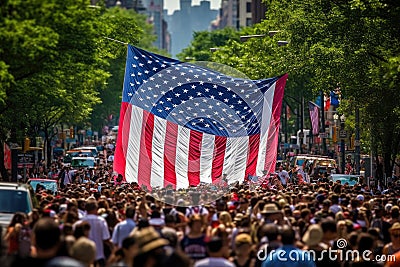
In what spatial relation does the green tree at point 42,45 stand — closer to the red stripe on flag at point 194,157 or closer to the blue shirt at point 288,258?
the red stripe on flag at point 194,157

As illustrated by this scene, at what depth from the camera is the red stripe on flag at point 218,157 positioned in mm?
25688

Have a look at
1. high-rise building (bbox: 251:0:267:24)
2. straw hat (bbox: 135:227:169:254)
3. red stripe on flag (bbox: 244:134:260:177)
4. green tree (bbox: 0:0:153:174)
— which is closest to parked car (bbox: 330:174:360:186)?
green tree (bbox: 0:0:153:174)

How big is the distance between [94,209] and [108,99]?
74.2 meters

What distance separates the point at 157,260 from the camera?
350 inches

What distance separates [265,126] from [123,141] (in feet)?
16.8

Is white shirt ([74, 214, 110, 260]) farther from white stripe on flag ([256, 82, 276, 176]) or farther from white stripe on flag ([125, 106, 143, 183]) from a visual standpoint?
white stripe on flag ([256, 82, 276, 176])

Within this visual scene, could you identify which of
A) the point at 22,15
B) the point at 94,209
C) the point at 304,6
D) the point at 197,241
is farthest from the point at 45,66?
the point at 304,6

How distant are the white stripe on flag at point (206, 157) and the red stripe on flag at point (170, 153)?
72cm

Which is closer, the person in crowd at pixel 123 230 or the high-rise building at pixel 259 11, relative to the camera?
the person in crowd at pixel 123 230

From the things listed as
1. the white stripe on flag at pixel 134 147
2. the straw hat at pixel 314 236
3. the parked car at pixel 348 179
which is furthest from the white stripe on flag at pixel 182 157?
the parked car at pixel 348 179

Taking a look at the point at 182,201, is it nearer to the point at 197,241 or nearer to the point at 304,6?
the point at 197,241

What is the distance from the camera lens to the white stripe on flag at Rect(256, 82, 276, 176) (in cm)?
2738

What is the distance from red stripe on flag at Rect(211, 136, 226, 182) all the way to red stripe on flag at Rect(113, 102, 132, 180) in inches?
87.0

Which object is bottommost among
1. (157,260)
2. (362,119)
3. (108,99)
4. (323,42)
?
(108,99)
